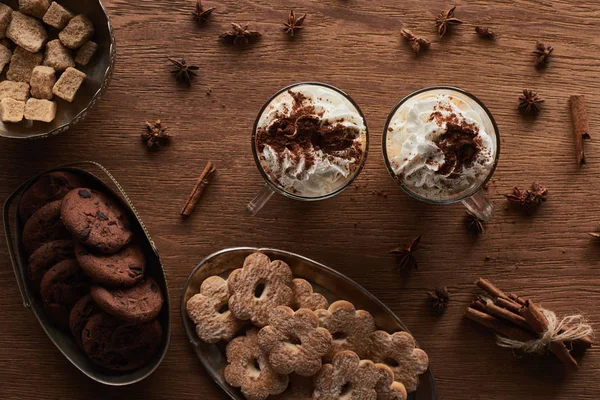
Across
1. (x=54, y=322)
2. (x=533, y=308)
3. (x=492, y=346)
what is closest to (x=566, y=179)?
(x=533, y=308)

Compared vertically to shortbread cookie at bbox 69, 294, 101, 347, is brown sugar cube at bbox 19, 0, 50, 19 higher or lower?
higher

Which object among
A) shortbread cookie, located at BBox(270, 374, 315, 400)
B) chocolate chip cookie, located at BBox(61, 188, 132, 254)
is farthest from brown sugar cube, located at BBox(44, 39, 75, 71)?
shortbread cookie, located at BBox(270, 374, 315, 400)

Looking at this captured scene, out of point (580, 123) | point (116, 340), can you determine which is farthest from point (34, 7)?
point (580, 123)

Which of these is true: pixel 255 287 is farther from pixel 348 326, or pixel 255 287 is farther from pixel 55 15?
pixel 55 15

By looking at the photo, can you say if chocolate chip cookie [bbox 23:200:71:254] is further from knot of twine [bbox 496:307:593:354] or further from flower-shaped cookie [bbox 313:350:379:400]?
knot of twine [bbox 496:307:593:354]

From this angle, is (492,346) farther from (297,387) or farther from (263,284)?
(263,284)
